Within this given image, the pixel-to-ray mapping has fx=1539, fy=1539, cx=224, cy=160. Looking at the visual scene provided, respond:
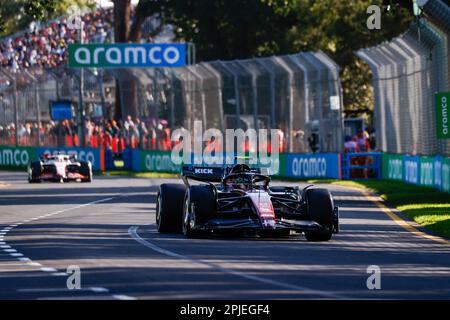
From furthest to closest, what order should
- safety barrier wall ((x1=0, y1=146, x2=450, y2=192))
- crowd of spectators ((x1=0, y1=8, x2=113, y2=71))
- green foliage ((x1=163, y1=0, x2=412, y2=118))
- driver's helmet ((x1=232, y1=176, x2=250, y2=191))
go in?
crowd of spectators ((x1=0, y1=8, x2=113, y2=71))
green foliage ((x1=163, y1=0, x2=412, y2=118))
safety barrier wall ((x1=0, y1=146, x2=450, y2=192))
driver's helmet ((x1=232, y1=176, x2=250, y2=191))

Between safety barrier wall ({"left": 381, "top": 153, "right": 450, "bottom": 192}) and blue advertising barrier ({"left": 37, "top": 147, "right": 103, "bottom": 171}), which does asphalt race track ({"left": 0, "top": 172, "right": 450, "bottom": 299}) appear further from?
blue advertising barrier ({"left": 37, "top": 147, "right": 103, "bottom": 171})

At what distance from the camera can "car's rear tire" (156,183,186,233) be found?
2225cm

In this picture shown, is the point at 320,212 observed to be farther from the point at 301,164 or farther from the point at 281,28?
the point at 281,28

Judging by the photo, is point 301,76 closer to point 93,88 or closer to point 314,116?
point 314,116

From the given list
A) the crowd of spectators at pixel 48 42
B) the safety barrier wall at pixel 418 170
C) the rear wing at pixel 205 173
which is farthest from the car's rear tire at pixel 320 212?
the crowd of spectators at pixel 48 42

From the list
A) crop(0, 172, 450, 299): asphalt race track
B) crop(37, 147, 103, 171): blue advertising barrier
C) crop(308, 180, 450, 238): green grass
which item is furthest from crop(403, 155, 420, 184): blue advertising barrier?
crop(37, 147, 103, 171): blue advertising barrier

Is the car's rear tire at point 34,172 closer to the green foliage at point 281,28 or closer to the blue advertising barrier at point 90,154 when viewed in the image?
the blue advertising barrier at point 90,154

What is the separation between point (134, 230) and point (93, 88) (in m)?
37.5

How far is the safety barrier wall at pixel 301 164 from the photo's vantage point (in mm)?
35906

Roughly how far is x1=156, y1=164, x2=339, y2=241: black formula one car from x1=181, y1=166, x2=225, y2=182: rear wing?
82 centimetres

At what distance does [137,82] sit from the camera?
190 ft

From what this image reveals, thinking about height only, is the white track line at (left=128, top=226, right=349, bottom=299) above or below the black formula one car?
below
